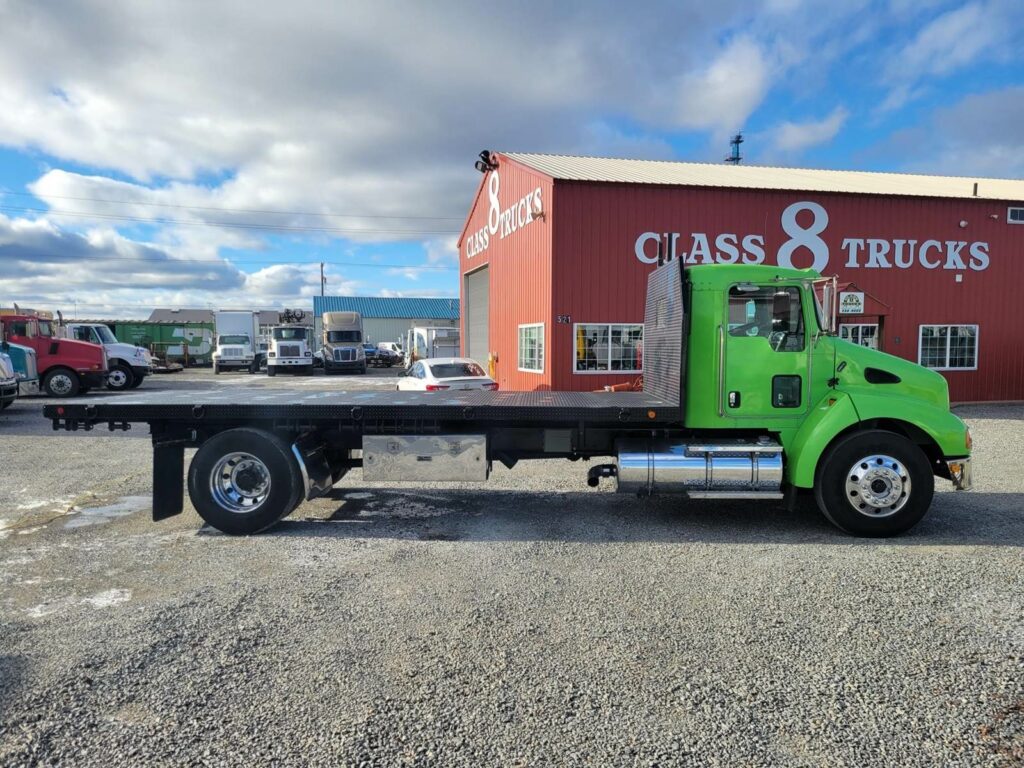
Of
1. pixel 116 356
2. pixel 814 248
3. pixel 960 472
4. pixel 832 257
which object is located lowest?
pixel 960 472

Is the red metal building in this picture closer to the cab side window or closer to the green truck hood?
the cab side window

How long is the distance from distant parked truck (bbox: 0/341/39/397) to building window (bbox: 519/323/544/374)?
13.4 metres

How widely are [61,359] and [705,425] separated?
2086 cm

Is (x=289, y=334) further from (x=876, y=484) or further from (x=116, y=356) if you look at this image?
(x=876, y=484)

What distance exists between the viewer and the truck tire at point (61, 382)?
67.5 feet

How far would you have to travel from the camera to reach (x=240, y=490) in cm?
681

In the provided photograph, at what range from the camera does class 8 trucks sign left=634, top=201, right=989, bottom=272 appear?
17.4 metres

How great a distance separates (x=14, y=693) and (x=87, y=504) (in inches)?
193

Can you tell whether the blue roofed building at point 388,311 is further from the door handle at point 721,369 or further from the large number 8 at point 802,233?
the door handle at point 721,369

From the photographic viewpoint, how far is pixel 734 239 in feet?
57.6

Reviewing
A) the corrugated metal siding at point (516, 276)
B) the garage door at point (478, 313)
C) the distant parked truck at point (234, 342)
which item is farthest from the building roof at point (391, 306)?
the corrugated metal siding at point (516, 276)

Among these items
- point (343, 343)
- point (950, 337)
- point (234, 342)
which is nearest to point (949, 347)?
point (950, 337)

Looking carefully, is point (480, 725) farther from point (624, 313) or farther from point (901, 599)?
point (624, 313)

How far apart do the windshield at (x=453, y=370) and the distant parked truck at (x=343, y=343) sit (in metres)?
23.6
